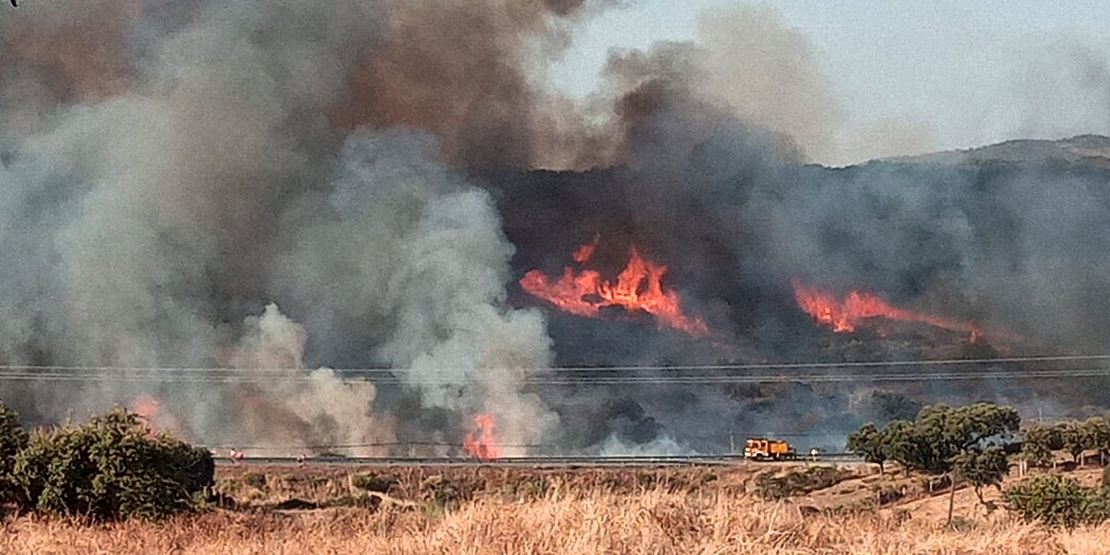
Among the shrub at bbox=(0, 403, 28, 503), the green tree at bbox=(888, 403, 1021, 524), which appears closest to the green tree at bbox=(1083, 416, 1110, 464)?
the green tree at bbox=(888, 403, 1021, 524)

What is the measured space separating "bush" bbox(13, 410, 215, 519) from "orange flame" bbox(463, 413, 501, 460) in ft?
219

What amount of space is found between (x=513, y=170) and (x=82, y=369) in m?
55.1

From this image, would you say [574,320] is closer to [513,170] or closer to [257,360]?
[513,170]

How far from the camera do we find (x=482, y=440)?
10100cm

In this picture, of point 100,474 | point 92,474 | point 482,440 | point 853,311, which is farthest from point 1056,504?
point 853,311

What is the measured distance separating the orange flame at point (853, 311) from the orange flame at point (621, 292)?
14.3 m

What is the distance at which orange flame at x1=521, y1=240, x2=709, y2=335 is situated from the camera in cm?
13188

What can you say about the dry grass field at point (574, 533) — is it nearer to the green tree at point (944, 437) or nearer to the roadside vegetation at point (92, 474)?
the roadside vegetation at point (92, 474)

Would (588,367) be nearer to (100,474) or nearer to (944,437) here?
(944,437)

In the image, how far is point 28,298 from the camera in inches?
4380

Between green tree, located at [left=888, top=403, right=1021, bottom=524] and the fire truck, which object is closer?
green tree, located at [left=888, top=403, right=1021, bottom=524]

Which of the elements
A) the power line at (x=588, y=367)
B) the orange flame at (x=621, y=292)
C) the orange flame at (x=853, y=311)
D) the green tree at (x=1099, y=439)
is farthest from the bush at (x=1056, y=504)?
the orange flame at (x=853, y=311)

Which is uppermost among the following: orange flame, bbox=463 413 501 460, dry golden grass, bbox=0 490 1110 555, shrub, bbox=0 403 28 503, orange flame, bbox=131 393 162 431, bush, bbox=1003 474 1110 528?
orange flame, bbox=131 393 162 431

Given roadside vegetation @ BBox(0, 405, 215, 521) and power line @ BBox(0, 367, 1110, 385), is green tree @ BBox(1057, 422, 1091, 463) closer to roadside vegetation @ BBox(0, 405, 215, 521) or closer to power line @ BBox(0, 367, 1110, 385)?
power line @ BBox(0, 367, 1110, 385)
